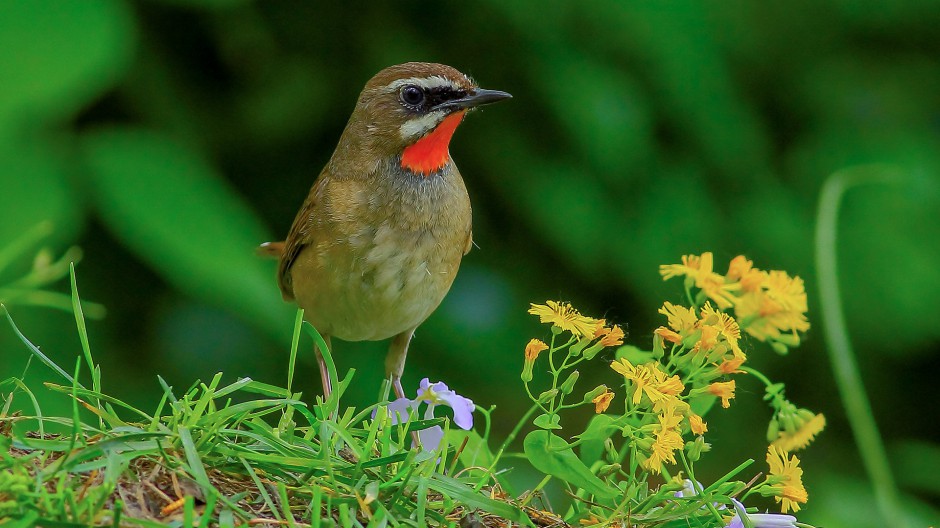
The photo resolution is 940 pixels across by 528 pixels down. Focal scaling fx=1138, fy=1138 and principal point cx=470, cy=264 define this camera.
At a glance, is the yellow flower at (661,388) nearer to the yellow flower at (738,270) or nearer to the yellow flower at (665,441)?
the yellow flower at (665,441)

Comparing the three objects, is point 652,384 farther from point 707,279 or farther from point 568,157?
Result: point 568,157

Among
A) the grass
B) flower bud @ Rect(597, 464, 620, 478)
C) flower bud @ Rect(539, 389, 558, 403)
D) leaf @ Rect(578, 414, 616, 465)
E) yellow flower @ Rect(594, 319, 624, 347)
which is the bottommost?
the grass

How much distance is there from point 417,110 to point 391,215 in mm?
301

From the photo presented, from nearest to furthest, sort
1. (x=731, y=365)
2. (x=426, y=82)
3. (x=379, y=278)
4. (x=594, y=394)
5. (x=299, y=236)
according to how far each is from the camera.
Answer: (x=594, y=394), (x=731, y=365), (x=379, y=278), (x=426, y=82), (x=299, y=236)

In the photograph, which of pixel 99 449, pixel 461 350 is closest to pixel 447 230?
pixel 461 350

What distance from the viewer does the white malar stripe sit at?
308 centimetres

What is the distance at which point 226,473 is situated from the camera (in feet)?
5.16

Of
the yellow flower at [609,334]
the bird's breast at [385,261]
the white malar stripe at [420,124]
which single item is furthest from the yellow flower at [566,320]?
the white malar stripe at [420,124]

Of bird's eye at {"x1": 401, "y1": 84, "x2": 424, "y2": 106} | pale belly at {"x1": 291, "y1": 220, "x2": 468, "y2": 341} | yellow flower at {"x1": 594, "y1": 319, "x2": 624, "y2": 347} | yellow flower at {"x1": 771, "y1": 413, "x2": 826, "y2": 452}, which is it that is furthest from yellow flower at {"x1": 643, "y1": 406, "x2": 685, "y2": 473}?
bird's eye at {"x1": 401, "y1": 84, "x2": 424, "y2": 106}

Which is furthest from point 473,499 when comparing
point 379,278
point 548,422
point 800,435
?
point 379,278

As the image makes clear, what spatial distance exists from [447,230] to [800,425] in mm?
1412

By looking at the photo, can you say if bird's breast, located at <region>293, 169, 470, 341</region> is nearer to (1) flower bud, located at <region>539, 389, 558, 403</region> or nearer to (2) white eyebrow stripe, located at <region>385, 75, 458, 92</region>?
(2) white eyebrow stripe, located at <region>385, 75, 458, 92</region>

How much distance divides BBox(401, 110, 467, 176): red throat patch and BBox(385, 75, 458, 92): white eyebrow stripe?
0.33ft

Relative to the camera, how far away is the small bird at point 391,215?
9.93ft
